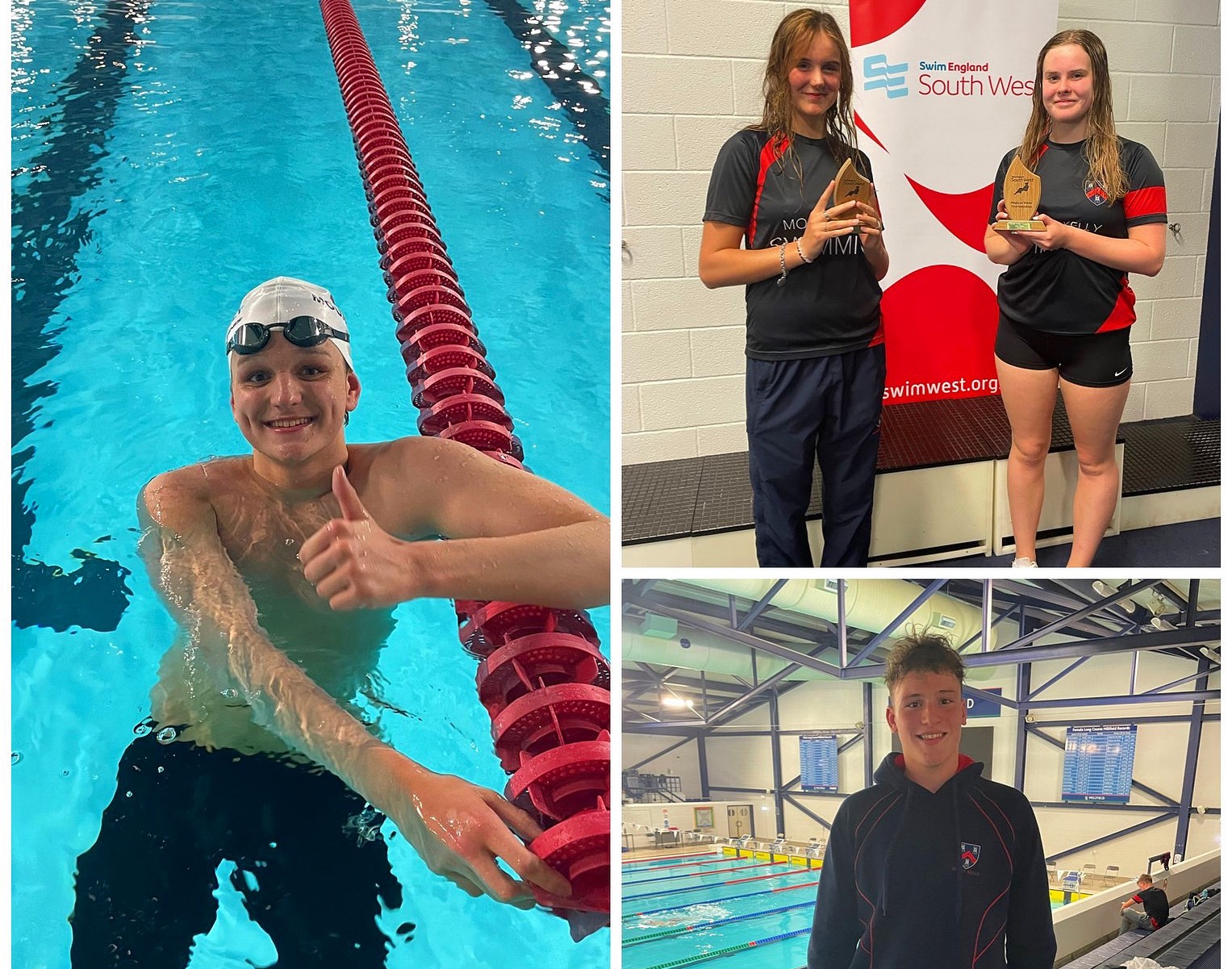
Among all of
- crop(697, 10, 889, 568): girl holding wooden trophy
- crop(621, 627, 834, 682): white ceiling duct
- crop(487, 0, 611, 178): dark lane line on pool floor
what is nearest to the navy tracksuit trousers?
crop(697, 10, 889, 568): girl holding wooden trophy

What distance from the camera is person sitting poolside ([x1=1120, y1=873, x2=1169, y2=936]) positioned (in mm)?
2301

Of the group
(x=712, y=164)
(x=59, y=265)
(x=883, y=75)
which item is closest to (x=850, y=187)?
(x=883, y=75)

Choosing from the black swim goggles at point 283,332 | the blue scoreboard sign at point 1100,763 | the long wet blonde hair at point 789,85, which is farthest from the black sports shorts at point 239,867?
the long wet blonde hair at point 789,85

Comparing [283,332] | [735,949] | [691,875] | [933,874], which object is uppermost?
[283,332]

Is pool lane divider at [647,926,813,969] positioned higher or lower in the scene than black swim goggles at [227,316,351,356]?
lower

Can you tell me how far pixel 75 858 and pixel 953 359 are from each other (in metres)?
2.75

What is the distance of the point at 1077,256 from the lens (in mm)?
2287

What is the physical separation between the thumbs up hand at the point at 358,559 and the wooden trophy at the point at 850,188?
134 cm

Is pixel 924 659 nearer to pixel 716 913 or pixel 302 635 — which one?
pixel 716 913

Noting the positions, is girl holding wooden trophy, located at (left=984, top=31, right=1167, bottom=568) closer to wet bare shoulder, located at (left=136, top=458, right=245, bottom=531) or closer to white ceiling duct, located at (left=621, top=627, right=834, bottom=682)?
white ceiling duct, located at (left=621, top=627, right=834, bottom=682)

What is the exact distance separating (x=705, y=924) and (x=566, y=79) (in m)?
3.05

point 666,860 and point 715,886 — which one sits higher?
point 666,860

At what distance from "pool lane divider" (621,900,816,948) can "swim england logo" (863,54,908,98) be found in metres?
2.31

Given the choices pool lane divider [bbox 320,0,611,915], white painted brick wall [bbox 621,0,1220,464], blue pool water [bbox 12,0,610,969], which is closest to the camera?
pool lane divider [bbox 320,0,611,915]
